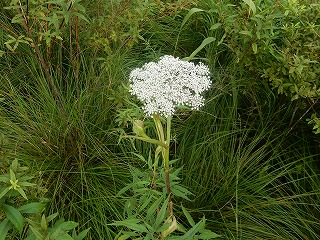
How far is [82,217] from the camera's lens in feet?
6.51

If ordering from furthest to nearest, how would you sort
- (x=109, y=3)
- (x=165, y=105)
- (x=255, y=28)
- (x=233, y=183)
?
(x=109, y=3) → (x=233, y=183) → (x=255, y=28) → (x=165, y=105)

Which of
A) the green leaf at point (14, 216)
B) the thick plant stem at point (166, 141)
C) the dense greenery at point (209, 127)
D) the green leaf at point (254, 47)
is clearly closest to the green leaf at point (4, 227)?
the green leaf at point (14, 216)

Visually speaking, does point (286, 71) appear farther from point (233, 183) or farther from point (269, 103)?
point (233, 183)

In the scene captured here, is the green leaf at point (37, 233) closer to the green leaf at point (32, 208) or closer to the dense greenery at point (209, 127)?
the green leaf at point (32, 208)

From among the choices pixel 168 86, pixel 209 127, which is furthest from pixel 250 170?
pixel 168 86

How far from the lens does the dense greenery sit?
6.29 feet

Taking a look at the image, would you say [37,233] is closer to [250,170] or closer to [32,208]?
[32,208]

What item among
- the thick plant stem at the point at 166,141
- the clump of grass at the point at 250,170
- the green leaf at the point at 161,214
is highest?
the thick plant stem at the point at 166,141

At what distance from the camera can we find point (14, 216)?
49.3 inches

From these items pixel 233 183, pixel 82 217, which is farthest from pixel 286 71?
pixel 82 217

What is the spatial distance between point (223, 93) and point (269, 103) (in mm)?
260

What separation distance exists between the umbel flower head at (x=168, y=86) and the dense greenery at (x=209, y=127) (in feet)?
1.55

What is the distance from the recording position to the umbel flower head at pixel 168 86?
1283 millimetres

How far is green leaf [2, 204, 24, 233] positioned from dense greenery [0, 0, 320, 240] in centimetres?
41
